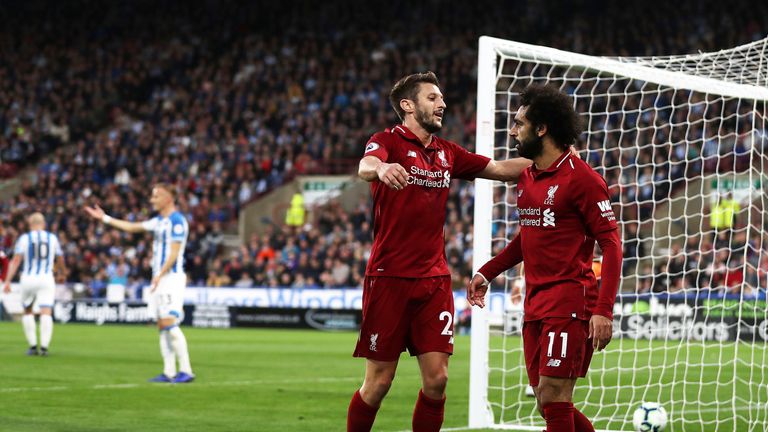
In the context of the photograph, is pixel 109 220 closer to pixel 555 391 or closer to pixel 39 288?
pixel 39 288

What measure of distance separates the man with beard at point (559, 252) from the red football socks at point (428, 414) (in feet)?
2.21

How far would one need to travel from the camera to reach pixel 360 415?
21.3 ft

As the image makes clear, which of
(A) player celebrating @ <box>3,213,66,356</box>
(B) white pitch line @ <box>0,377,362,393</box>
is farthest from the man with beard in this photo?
(A) player celebrating @ <box>3,213,66,356</box>

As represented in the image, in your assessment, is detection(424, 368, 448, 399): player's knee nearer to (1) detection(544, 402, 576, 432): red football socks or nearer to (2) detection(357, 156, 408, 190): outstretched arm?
(1) detection(544, 402, 576, 432): red football socks

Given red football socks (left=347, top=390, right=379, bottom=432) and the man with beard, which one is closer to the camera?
the man with beard

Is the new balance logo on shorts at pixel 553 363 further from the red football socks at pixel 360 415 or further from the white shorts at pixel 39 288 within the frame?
the white shorts at pixel 39 288

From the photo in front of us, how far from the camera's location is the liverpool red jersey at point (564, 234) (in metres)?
5.80

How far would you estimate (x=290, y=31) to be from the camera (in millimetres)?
40000

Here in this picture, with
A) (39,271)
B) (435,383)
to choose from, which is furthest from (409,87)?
(39,271)

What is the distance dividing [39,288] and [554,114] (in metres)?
12.6

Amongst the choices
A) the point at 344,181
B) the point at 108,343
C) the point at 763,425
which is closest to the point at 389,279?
the point at 763,425

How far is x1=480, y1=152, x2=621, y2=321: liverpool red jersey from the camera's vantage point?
5805mm

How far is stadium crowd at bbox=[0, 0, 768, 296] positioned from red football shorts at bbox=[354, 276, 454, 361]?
18004mm

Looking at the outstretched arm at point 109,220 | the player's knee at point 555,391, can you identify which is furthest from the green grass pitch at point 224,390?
the player's knee at point 555,391
